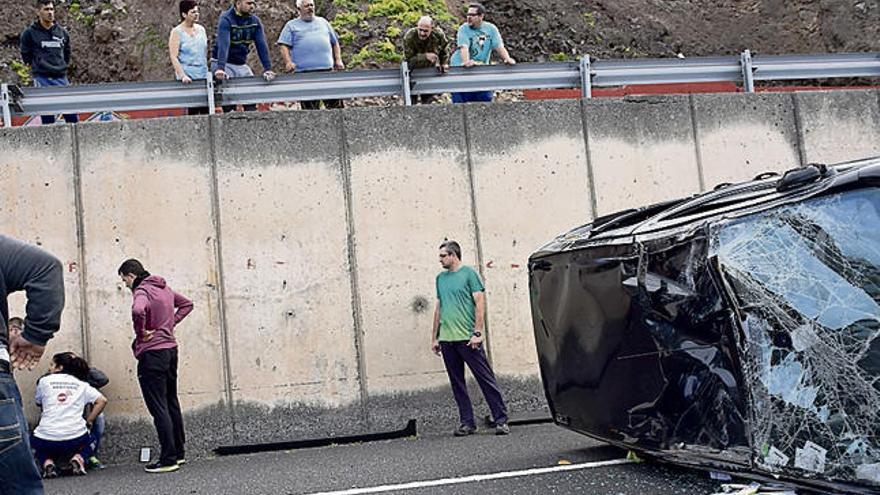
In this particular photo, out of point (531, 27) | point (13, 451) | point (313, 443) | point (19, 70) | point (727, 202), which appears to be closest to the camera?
point (13, 451)

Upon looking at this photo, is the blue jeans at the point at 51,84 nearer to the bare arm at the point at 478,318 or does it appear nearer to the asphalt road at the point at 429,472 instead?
the asphalt road at the point at 429,472

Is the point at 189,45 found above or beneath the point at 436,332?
above

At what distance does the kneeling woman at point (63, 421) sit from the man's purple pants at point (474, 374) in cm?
323

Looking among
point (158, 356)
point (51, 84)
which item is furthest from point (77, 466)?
point (51, 84)

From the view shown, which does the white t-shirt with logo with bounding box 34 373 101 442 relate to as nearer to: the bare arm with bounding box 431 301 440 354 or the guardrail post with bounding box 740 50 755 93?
the bare arm with bounding box 431 301 440 354

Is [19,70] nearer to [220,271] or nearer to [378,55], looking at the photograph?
[378,55]

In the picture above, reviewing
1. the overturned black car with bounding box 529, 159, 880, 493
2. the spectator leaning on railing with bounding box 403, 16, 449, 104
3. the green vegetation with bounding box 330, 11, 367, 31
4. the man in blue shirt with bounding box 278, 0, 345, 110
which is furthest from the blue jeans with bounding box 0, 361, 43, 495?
the green vegetation with bounding box 330, 11, 367, 31

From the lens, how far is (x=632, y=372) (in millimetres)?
5629

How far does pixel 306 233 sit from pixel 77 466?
3160mm

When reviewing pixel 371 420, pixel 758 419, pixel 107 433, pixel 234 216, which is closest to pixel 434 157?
pixel 234 216

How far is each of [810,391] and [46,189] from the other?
7.95 m

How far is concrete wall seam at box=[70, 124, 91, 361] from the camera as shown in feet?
32.1

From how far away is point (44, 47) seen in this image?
10984mm

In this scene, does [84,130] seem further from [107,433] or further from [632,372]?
[632,372]
